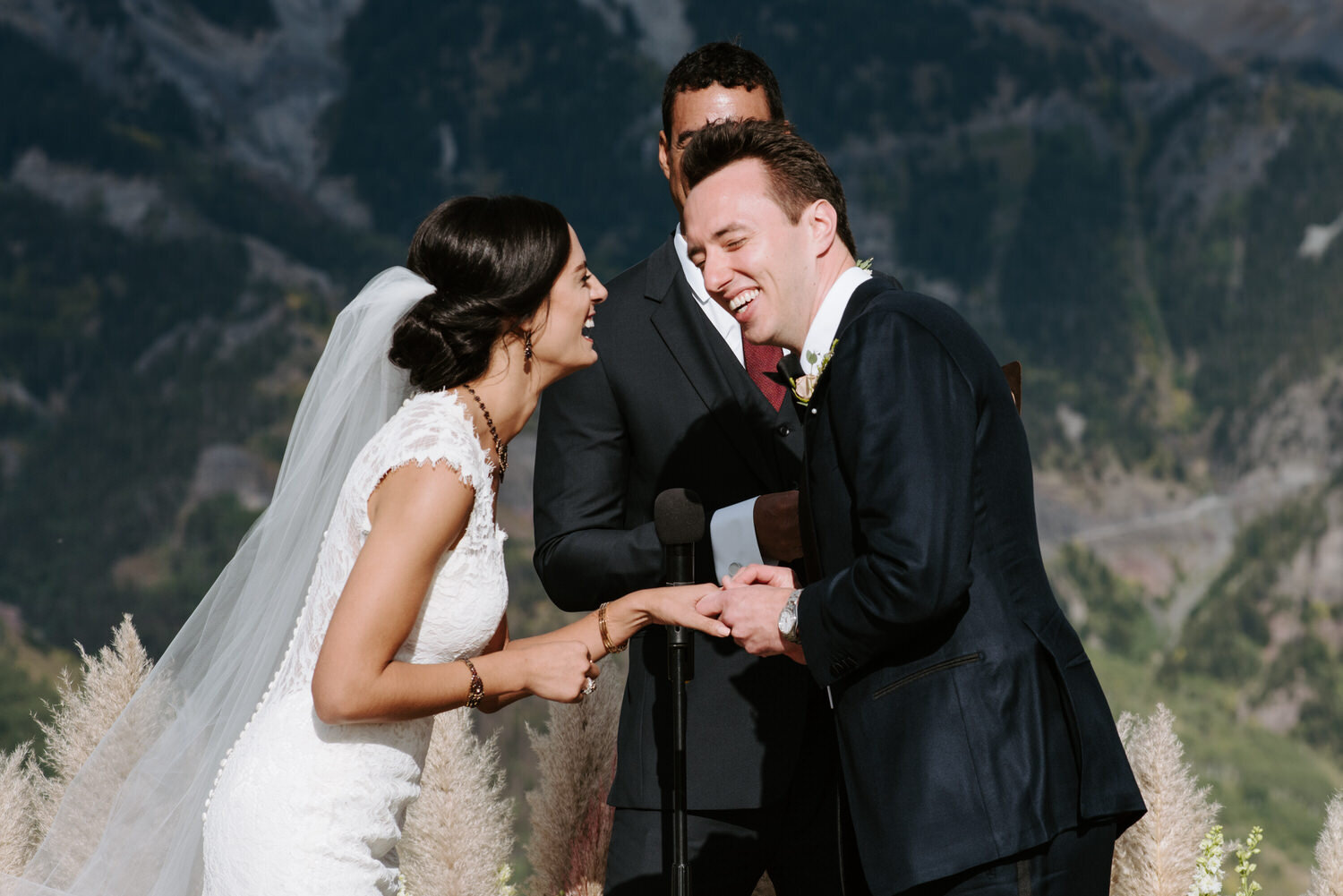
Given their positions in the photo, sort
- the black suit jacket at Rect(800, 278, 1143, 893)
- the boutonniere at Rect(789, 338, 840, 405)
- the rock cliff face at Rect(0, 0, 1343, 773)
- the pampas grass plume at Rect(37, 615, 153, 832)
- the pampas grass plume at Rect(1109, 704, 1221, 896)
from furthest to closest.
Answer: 1. the rock cliff face at Rect(0, 0, 1343, 773)
2. the pampas grass plume at Rect(37, 615, 153, 832)
3. the pampas grass plume at Rect(1109, 704, 1221, 896)
4. the boutonniere at Rect(789, 338, 840, 405)
5. the black suit jacket at Rect(800, 278, 1143, 893)

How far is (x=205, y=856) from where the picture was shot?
2.01 meters

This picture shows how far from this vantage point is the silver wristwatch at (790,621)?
183 centimetres

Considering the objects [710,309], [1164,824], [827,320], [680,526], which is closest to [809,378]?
[827,320]

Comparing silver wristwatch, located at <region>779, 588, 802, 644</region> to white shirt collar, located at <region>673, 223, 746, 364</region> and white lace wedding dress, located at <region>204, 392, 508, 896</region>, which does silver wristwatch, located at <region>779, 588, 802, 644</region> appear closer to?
white lace wedding dress, located at <region>204, 392, 508, 896</region>

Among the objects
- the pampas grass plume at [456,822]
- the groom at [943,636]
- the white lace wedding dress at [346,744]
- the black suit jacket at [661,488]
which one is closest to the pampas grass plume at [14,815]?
the pampas grass plume at [456,822]

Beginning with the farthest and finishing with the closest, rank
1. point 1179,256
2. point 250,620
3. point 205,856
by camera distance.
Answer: point 1179,256 < point 250,620 < point 205,856

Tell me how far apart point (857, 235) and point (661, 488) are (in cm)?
2103

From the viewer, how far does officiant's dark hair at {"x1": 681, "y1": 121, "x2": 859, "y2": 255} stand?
6.41 feet

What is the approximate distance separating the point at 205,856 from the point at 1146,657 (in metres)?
20.9

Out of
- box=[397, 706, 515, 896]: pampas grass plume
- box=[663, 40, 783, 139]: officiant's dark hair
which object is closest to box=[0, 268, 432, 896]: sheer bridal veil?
box=[663, 40, 783, 139]: officiant's dark hair

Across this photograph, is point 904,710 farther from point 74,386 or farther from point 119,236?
point 119,236

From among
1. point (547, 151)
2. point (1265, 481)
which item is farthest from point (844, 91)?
point (1265, 481)

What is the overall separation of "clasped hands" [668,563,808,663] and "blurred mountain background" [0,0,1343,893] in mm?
13206

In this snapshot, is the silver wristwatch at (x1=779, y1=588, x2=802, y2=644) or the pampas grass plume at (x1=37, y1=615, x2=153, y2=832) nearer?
the silver wristwatch at (x1=779, y1=588, x2=802, y2=644)
